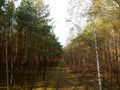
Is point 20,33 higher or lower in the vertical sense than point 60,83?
higher

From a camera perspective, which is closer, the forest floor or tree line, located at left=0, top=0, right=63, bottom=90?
tree line, located at left=0, top=0, right=63, bottom=90

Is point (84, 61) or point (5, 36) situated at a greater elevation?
point (5, 36)

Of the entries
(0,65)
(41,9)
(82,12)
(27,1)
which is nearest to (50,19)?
(41,9)

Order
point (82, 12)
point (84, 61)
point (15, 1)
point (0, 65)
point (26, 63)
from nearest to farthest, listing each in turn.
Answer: point (82, 12), point (15, 1), point (0, 65), point (26, 63), point (84, 61)

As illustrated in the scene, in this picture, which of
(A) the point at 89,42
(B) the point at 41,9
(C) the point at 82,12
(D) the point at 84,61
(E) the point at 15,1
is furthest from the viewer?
(D) the point at 84,61

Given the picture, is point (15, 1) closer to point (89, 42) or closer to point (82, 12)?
point (89, 42)

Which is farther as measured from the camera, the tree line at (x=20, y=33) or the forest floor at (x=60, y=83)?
the forest floor at (x=60, y=83)

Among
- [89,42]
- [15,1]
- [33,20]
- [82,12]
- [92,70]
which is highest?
[15,1]

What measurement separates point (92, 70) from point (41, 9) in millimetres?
13017

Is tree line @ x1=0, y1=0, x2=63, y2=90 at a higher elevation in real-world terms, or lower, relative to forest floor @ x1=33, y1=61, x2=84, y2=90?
higher

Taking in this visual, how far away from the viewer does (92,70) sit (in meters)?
37.8

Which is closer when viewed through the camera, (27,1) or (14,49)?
(27,1)

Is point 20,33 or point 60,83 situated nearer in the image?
point 60,83

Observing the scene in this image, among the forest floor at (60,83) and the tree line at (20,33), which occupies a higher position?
the tree line at (20,33)
